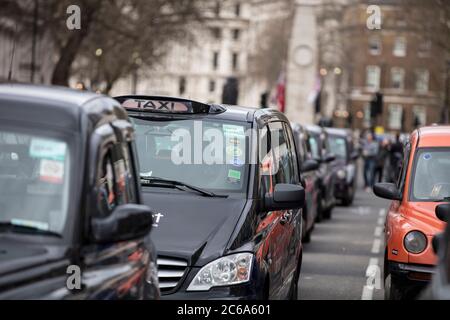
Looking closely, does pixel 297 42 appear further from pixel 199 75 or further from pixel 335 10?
pixel 199 75

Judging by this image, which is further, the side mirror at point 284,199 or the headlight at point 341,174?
the headlight at point 341,174

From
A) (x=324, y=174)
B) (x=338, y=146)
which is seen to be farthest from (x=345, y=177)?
(x=324, y=174)

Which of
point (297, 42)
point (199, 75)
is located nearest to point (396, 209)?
point (297, 42)

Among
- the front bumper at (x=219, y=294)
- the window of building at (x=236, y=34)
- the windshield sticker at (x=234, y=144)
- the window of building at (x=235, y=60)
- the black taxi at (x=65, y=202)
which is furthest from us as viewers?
the window of building at (x=235, y=60)

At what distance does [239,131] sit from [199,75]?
7184 inches

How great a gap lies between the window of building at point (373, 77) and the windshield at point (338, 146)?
113 meters

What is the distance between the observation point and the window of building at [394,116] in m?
148

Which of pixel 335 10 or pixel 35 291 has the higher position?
pixel 335 10

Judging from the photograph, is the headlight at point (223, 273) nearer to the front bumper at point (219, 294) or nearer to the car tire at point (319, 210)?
the front bumper at point (219, 294)

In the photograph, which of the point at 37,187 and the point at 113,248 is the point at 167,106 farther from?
the point at 37,187

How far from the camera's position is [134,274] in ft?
21.4

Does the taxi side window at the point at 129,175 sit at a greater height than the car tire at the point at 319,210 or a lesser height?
greater

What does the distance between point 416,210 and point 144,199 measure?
3.05 m

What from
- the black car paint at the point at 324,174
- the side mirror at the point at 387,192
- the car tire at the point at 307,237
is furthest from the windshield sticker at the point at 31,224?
the black car paint at the point at 324,174
